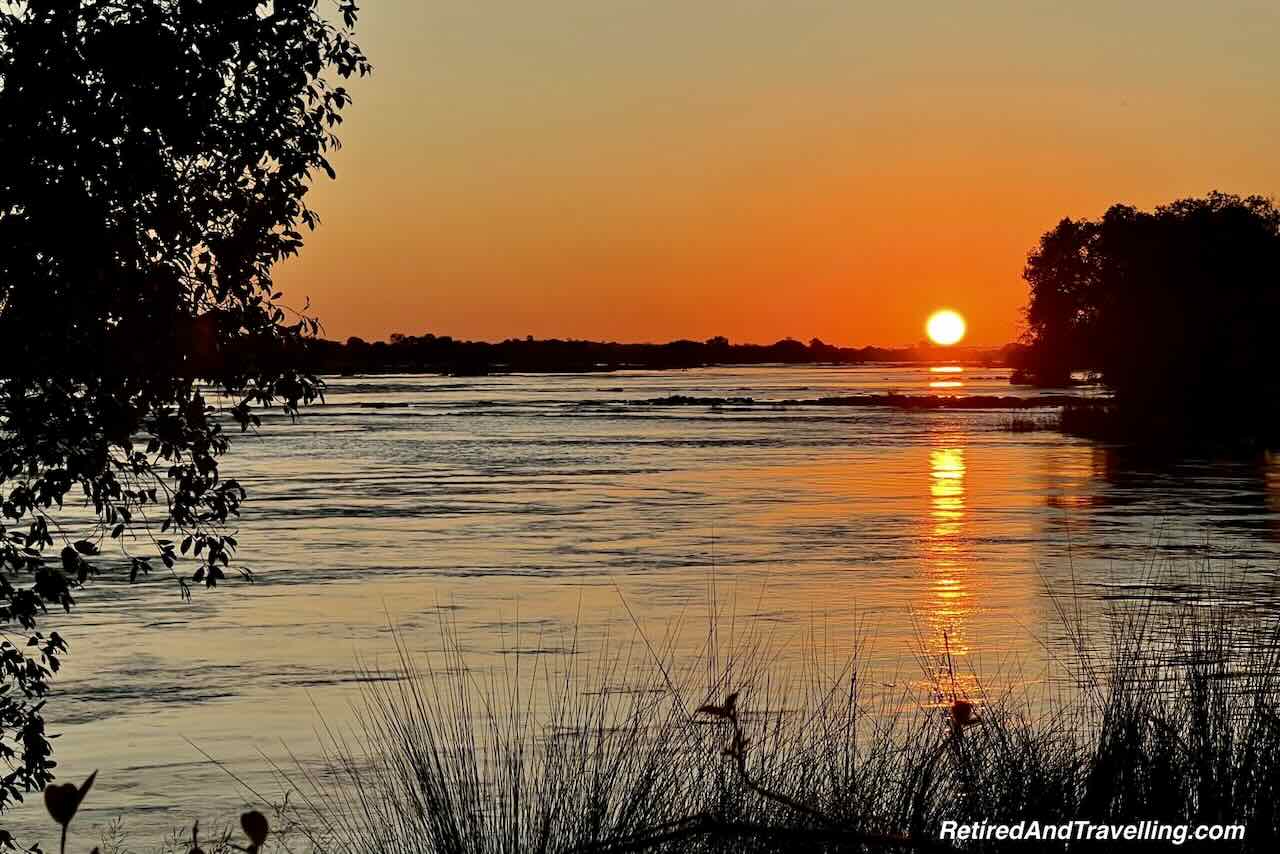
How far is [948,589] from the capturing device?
26.0m

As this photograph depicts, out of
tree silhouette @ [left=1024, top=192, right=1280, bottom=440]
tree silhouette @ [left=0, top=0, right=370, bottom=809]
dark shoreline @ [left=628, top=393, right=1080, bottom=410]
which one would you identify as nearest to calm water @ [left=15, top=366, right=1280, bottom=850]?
tree silhouette @ [left=0, top=0, right=370, bottom=809]

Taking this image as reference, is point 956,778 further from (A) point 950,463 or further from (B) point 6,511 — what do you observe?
(A) point 950,463

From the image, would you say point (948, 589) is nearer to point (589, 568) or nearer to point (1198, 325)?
point (589, 568)

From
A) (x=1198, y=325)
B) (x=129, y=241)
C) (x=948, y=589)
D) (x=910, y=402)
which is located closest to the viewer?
(x=129, y=241)

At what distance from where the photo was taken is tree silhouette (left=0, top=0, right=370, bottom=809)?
28.9ft

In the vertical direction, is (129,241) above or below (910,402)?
above

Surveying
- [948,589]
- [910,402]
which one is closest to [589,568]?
[948,589]

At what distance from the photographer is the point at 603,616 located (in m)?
23.4

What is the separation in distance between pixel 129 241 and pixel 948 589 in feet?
62.2

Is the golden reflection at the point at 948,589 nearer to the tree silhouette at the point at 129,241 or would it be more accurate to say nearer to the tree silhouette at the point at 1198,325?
the tree silhouette at the point at 129,241

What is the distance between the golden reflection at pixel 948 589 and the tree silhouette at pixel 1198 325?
3484cm

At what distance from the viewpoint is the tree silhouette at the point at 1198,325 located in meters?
79.7

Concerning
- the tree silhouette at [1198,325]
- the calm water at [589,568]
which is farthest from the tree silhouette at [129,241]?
the tree silhouette at [1198,325]

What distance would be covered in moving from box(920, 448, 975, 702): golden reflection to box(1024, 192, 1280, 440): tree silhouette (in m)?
34.8
